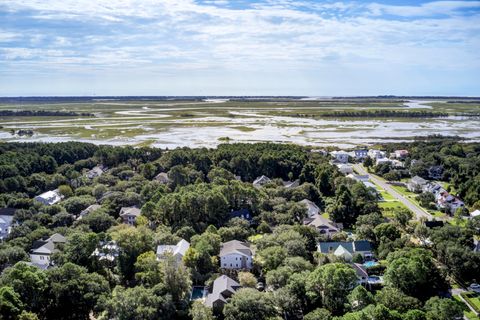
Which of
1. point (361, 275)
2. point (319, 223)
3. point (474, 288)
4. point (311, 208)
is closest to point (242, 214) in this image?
point (311, 208)

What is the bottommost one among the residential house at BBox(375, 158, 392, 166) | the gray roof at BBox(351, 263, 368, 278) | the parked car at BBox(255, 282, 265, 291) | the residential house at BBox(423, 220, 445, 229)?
the parked car at BBox(255, 282, 265, 291)

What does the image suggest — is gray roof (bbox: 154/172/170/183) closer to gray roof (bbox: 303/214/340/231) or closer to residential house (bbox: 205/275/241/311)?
gray roof (bbox: 303/214/340/231)

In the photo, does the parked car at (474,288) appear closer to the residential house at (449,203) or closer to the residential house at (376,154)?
the residential house at (449,203)

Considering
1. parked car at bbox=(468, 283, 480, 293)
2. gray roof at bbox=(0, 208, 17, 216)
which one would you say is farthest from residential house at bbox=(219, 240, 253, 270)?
gray roof at bbox=(0, 208, 17, 216)

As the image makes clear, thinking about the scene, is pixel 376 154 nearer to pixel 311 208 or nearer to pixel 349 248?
pixel 311 208

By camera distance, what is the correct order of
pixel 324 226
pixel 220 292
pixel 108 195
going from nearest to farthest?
pixel 220 292, pixel 324 226, pixel 108 195
